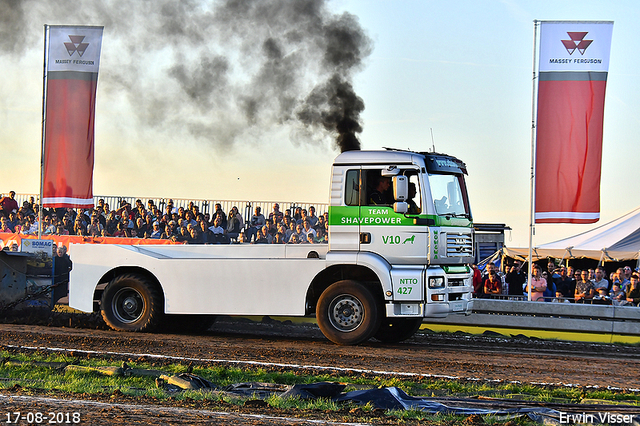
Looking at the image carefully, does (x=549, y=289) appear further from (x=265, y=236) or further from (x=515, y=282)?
(x=265, y=236)

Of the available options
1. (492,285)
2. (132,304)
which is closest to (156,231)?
(132,304)

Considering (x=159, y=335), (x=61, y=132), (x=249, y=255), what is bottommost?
(x=159, y=335)

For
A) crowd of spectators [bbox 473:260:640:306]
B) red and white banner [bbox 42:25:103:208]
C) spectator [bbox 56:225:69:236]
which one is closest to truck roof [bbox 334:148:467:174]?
crowd of spectators [bbox 473:260:640:306]

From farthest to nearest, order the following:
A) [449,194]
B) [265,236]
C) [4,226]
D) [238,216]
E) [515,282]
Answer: [4,226], [238,216], [265,236], [515,282], [449,194]

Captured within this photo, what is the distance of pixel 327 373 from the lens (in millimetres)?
8922

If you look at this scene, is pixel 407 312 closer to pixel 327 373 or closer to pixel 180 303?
pixel 327 373

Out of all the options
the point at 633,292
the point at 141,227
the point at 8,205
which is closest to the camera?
the point at 633,292

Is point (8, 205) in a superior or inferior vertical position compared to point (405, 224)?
superior

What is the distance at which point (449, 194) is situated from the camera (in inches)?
459

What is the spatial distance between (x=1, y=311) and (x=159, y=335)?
414 cm

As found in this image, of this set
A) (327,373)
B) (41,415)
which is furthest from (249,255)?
(41,415)

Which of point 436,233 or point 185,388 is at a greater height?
point 436,233

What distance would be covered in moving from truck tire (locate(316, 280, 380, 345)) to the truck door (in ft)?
2.27

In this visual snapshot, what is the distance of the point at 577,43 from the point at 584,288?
5140 millimetres
